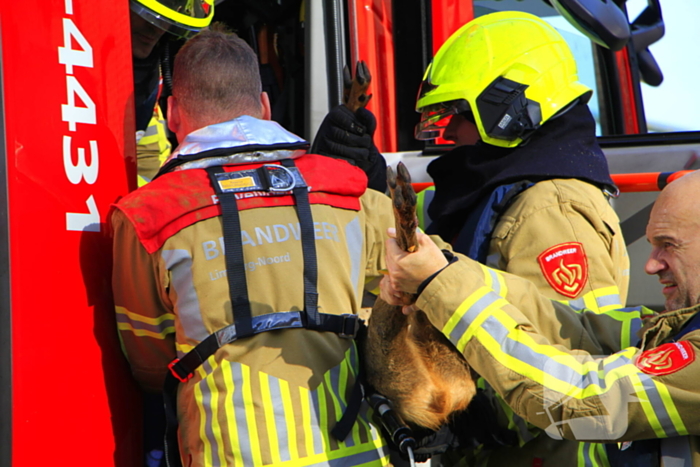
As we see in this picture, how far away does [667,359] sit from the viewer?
1496 mm

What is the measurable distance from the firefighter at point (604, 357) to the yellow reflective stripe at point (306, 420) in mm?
284

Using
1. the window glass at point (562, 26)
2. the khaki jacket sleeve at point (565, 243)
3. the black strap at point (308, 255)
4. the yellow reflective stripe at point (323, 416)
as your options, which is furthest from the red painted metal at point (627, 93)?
the yellow reflective stripe at point (323, 416)

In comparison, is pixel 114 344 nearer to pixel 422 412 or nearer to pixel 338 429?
pixel 338 429

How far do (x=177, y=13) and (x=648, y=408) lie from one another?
5.43 feet

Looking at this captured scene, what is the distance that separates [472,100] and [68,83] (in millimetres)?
1333

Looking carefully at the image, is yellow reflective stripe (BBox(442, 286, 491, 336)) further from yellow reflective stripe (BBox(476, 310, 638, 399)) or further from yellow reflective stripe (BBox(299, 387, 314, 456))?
yellow reflective stripe (BBox(299, 387, 314, 456))

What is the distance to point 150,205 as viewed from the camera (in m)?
1.68

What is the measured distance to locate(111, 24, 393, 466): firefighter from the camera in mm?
1682

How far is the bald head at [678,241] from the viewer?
1.66 m

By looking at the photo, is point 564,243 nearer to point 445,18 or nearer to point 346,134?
point 346,134

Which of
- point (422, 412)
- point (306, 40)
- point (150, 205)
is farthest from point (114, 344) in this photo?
point (306, 40)

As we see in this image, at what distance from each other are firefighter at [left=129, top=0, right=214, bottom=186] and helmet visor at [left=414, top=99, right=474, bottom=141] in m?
0.81

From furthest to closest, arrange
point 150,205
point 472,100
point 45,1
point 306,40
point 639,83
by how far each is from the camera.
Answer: point 639,83 < point 306,40 < point 472,100 < point 150,205 < point 45,1

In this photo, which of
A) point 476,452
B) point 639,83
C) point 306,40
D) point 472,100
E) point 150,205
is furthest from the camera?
point 639,83
